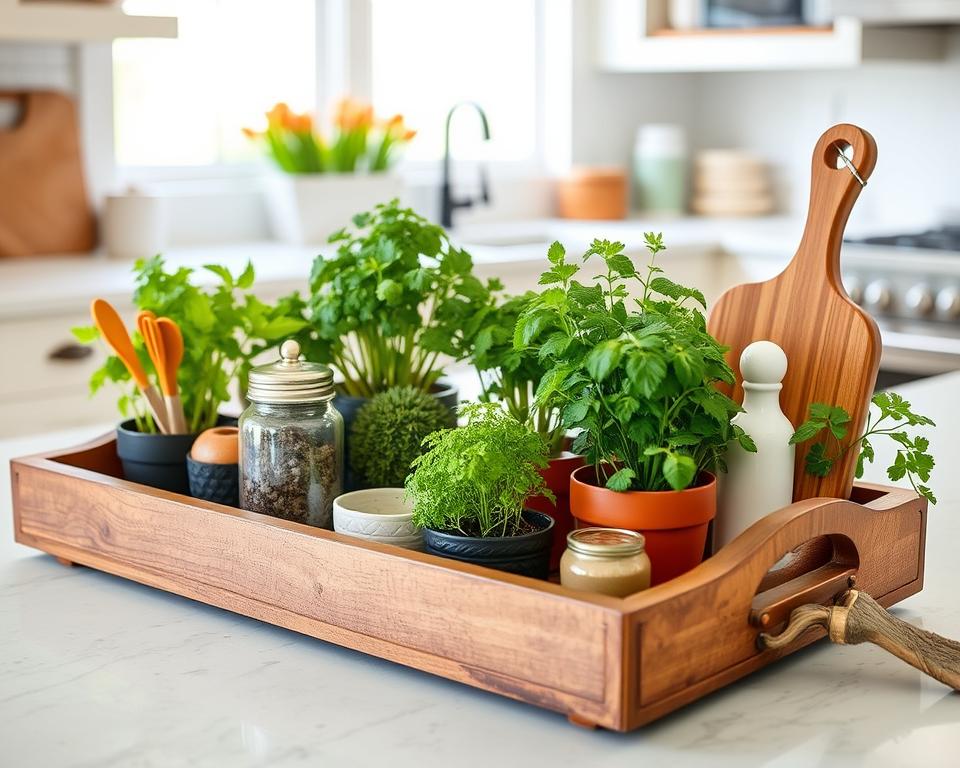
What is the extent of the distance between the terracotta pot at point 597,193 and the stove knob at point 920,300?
131cm

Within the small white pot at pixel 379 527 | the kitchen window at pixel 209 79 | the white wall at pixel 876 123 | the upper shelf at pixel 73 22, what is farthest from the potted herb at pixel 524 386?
the white wall at pixel 876 123

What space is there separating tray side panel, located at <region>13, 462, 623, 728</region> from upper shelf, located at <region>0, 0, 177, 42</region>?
80.3 inches

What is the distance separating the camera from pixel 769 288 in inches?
41.8

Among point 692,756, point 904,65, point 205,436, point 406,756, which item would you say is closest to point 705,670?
point 692,756

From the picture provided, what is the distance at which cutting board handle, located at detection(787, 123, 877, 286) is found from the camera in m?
1.02

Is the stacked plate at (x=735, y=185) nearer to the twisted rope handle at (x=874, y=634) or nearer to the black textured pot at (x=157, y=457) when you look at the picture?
the black textured pot at (x=157, y=457)

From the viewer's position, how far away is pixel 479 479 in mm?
866

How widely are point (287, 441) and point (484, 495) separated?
0.20 m

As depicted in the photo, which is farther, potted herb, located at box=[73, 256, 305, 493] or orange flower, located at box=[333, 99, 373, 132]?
orange flower, located at box=[333, 99, 373, 132]

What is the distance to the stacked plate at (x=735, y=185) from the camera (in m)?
4.52

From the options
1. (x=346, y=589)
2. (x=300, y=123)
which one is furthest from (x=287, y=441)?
(x=300, y=123)

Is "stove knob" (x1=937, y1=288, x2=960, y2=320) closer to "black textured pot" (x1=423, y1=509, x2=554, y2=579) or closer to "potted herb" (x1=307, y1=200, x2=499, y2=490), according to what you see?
"potted herb" (x1=307, y1=200, x2=499, y2=490)

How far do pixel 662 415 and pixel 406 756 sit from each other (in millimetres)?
275

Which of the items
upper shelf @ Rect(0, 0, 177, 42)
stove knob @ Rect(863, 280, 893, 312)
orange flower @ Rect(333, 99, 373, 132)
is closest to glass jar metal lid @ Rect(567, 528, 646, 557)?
upper shelf @ Rect(0, 0, 177, 42)
